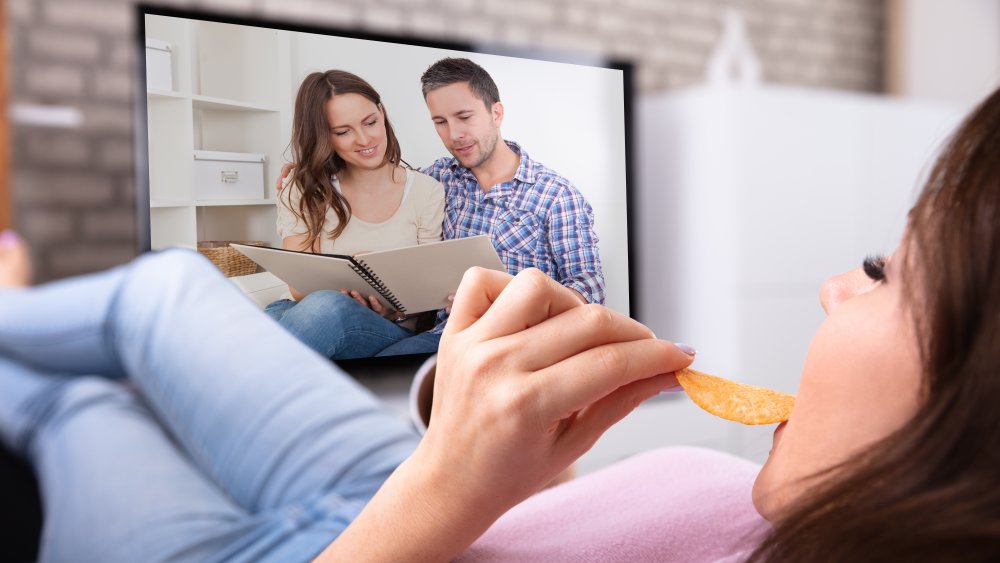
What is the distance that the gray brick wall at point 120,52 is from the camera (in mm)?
1371

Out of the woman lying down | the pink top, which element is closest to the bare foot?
the woman lying down

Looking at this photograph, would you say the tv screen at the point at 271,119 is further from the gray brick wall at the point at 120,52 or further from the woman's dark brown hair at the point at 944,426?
the gray brick wall at the point at 120,52

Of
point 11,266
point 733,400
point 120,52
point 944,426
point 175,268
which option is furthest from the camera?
point 120,52

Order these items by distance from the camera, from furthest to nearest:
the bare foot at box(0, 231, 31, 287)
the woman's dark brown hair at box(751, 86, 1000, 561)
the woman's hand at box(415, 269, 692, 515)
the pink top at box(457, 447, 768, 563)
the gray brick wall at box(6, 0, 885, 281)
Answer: the gray brick wall at box(6, 0, 885, 281) → the bare foot at box(0, 231, 31, 287) → the pink top at box(457, 447, 768, 563) → the woman's hand at box(415, 269, 692, 515) → the woman's dark brown hair at box(751, 86, 1000, 561)

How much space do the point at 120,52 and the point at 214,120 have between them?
1.25 meters

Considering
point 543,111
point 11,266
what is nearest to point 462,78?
point 543,111

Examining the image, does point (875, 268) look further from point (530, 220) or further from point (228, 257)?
point (228, 257)

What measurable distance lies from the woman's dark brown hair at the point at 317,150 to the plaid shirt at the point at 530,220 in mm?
53

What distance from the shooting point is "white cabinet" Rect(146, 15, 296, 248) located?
389mm

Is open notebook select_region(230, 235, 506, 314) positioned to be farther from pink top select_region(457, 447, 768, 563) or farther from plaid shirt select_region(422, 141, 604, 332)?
pink top select_region(457, 447, 768, 563)

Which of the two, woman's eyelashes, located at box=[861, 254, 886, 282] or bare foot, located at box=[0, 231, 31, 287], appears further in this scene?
bare foot, located at box=[0, 231, 31, 287]

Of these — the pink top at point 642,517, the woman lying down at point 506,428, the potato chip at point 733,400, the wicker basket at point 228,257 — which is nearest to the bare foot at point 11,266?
the woman lying down at point 506,428

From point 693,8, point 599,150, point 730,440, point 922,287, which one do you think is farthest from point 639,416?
point 693,8

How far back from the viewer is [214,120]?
39 centimetres
